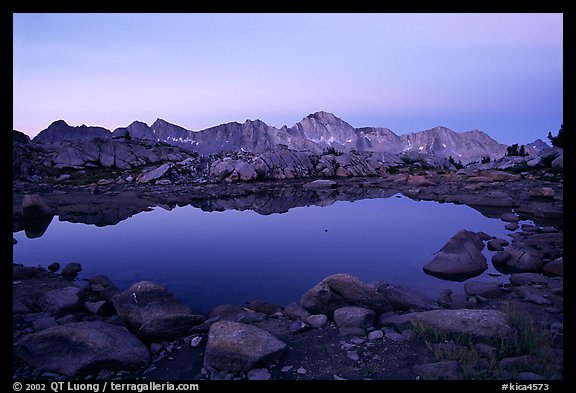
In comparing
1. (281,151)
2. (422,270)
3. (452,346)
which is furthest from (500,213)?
(281,151)

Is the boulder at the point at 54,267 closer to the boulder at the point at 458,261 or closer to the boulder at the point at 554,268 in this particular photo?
the boulder at the point at 458,261

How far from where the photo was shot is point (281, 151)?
195 feet

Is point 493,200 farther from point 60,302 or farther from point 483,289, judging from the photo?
point 60,302

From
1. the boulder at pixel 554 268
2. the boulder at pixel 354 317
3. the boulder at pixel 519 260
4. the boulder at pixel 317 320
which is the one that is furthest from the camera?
the boulder at pixel 519 260

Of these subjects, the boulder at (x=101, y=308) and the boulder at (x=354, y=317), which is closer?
the boulder at (x=354, y=317)

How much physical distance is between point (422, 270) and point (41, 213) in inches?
1013

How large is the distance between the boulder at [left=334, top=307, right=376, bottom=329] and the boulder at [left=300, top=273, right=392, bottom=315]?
0.52 meters

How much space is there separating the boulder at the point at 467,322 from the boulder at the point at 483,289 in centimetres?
361

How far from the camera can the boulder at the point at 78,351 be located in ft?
20.3

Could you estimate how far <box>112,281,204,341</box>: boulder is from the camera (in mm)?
7617
